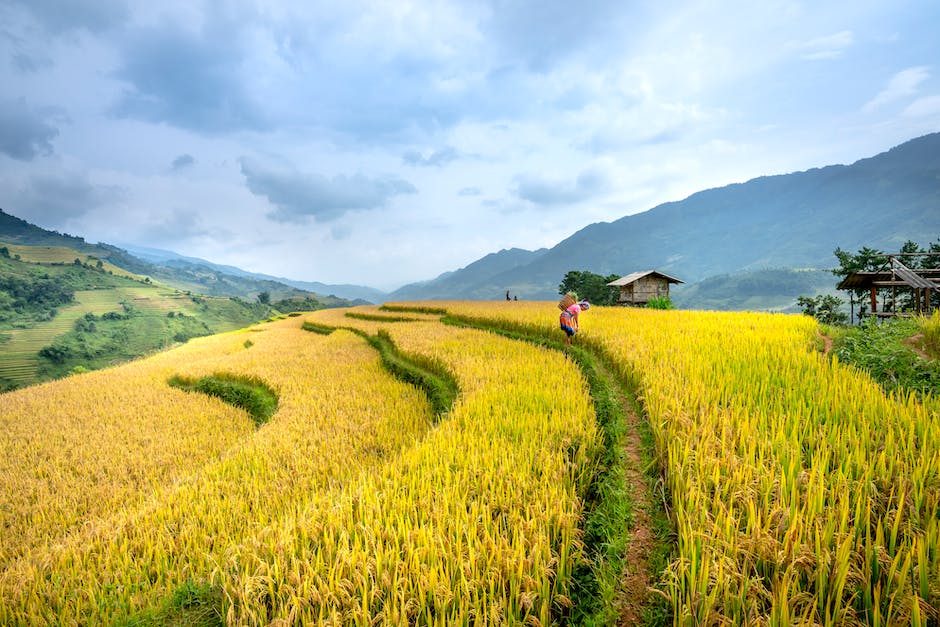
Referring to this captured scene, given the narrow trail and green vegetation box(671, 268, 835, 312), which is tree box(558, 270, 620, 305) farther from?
green vegetation box(671, 268, 835, 312)

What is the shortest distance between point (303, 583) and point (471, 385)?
5.02 m

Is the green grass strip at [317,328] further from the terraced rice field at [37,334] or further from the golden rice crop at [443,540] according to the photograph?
the terraced rice field at [37,334]

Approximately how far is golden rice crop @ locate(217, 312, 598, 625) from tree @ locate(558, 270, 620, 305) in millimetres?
48988

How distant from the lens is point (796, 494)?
9.77 feet

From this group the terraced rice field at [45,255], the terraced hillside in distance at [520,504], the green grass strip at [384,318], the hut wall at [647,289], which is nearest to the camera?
the terraced hillside in distance at [520,504]

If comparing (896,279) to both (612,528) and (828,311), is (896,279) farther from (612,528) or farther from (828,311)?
(828,311)

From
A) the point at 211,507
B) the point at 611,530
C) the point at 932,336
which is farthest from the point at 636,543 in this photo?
the point at 932,336

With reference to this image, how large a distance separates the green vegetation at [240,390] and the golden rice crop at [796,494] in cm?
920

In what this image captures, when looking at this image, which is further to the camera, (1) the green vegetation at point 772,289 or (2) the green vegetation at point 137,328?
(1) the green vegetation at point 772,289

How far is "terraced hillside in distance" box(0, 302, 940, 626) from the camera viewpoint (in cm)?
250

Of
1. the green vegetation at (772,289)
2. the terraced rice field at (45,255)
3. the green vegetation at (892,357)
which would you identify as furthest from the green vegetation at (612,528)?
the terraced rice field at (45,255)

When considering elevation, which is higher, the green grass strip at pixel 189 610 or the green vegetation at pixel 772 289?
the green vegetation at pixel 772 289

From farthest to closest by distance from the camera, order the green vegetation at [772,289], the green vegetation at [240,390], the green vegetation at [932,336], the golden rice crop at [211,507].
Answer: the green vegetation at [772,289], the green vegetation at [240,390], the green vegetation at [932,336], the golden rice crop at [211,507]

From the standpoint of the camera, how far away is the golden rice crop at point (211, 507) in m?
3.60
